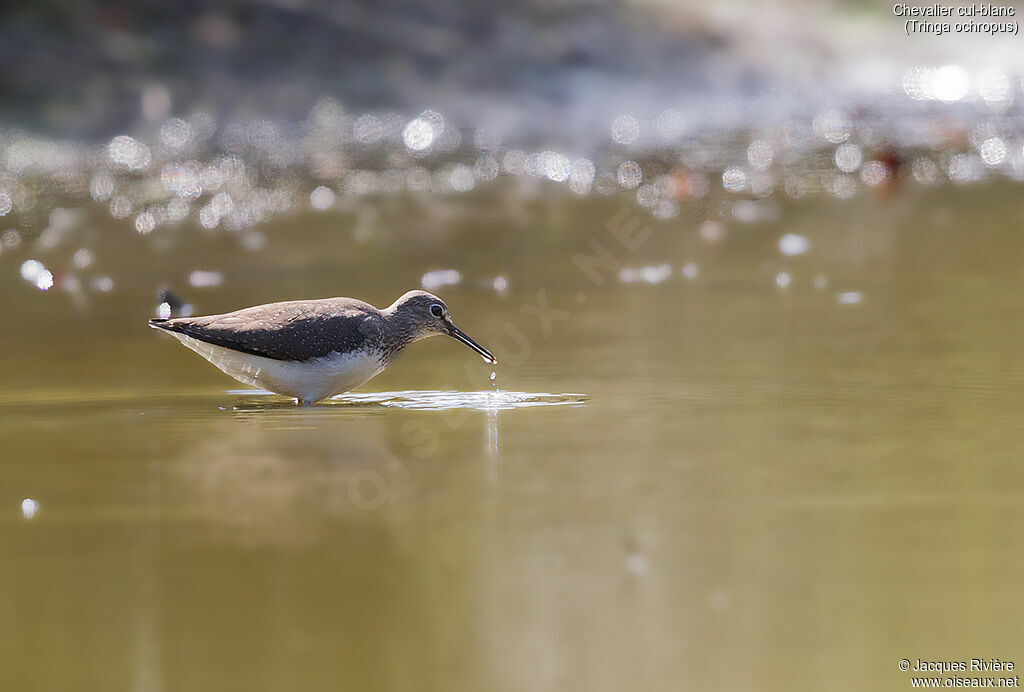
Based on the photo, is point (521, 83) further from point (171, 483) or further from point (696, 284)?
point (171, 483)

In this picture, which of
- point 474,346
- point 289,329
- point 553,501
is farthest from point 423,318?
point 553,501

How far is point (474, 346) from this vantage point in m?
8.58

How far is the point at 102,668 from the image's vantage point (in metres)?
4.07

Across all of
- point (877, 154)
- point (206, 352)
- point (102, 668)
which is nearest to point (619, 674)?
point (102, 668)

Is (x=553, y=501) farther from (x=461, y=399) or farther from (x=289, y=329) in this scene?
(x=289, y=329)

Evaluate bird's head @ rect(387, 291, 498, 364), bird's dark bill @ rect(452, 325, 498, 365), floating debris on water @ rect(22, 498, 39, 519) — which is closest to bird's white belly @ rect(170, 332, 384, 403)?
bird's head @ rect(387, 291, 498, 364)

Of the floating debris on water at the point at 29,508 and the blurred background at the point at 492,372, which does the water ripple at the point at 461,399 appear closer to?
the blurred background at the point at 492,372

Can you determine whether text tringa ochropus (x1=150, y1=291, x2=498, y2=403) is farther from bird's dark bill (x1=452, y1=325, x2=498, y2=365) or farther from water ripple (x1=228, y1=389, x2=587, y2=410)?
bird's dark bill (x1=452, y1=325, x2=498, y2=365)

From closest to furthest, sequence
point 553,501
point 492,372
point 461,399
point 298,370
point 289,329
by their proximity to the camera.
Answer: point 553,501, point 461,399, point 298,370, point 289,329, point 492,372

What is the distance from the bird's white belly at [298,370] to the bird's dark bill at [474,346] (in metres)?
0.70

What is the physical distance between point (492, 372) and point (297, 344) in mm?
1173

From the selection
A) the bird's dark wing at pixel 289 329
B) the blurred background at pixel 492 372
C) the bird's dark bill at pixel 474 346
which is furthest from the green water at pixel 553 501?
the bird's dark wing at pixel 289 329

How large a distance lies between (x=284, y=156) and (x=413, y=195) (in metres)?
3.08

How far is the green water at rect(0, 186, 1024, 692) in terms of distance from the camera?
411cm
